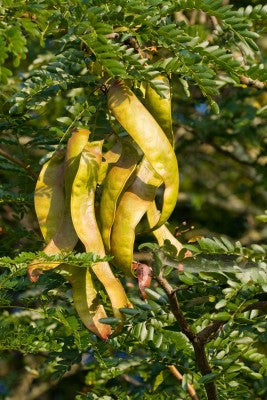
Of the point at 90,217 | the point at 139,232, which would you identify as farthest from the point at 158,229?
the point at 90,217

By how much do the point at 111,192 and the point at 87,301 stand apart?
0.60 ft

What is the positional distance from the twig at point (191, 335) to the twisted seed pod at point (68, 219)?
173 mm

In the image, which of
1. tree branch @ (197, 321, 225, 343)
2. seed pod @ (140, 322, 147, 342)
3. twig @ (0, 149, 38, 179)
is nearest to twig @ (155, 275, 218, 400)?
tree branch @ (197, 321, 225, 343)

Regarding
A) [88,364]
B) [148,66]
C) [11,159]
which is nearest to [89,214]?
[148,66]

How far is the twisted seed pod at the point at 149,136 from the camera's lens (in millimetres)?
1243

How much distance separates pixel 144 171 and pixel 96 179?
0.29 feet

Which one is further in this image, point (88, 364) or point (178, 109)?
point (178, 109)

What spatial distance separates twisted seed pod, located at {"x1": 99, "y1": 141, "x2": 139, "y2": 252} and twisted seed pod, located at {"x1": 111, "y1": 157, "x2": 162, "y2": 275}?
0.04ft

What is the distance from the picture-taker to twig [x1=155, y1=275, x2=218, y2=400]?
1189mm

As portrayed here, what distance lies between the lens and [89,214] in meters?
1.26

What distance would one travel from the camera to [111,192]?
4.15 feet

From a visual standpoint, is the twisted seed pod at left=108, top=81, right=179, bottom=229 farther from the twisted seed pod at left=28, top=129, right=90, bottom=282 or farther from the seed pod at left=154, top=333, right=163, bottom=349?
the seed pod at left=154, top=333, right=163, bottom=349

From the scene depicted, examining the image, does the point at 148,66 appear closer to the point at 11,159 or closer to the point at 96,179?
the point at 96,179

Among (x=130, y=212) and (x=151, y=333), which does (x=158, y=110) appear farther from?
(x=151, y=333)
